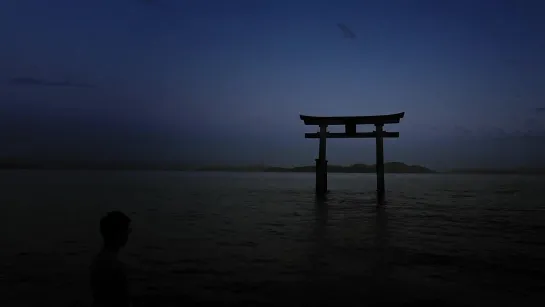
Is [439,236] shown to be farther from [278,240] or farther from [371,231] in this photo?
[278,240]

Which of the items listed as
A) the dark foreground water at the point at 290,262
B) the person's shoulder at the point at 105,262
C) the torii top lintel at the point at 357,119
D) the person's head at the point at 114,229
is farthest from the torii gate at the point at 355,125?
the person's shoulder at the point at 105,262

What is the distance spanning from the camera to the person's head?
3.61m

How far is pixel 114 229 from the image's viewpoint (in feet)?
12.0

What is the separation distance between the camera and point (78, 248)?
1053 centimetres

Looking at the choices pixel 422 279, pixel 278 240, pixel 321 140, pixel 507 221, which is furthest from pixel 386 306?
pixel 321 140

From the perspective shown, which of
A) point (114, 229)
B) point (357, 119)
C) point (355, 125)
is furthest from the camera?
point (355, 125)

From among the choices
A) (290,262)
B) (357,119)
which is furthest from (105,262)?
(357,119)

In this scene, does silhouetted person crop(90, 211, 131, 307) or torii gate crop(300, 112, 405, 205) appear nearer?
silhouetted person crop(90, 211, 131, 307)

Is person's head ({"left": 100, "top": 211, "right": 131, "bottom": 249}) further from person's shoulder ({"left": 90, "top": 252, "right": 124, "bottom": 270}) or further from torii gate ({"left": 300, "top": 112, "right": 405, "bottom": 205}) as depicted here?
torii gate ({"left": 300, "top": 112, "right": 405, "bottom": 205})

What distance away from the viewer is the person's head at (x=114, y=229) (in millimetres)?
3611

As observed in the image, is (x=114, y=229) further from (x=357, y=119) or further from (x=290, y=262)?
(x=357, y=119)

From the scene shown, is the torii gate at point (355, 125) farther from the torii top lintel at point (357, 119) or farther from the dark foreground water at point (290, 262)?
the dark foreground water at point (290, 262)

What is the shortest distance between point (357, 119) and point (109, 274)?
23.7 m

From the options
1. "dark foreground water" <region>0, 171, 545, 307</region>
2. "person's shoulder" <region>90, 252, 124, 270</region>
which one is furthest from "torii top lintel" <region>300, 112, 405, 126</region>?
"person's shoulder" <region>90, 252, 124, 270</region>
